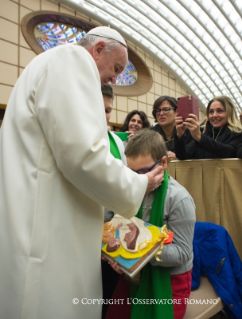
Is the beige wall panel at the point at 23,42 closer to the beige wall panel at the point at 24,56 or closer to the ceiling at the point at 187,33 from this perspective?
the beige wall panel at the point at 24,56

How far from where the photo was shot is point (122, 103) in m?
9.73

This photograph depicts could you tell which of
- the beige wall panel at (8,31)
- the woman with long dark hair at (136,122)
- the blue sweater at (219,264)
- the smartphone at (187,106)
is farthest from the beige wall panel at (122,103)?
the blue sweater at (219,264)

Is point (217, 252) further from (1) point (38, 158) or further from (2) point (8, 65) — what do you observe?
(2) point (8, 65)

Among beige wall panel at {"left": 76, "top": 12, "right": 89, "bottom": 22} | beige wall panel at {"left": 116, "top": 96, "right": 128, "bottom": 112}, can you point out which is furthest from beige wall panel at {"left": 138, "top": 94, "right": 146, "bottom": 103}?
beige wall panel at {"left": 76, "top": 12, "right": 89, "bottom": 22}

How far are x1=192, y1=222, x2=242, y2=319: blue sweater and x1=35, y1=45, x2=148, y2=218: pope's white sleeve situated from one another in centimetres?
128

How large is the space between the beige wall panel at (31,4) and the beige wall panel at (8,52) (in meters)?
1.53

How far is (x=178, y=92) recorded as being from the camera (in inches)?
550

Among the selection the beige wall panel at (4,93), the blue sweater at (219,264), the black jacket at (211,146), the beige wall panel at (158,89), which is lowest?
the blue sweater at (219,264)

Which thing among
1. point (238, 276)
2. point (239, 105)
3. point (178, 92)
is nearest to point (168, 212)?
point (238, 276)

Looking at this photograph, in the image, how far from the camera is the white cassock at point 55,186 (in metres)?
0.84

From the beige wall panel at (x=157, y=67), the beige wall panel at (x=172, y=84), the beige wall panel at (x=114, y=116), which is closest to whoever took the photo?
the beige wall panel at (x=114, y=116)

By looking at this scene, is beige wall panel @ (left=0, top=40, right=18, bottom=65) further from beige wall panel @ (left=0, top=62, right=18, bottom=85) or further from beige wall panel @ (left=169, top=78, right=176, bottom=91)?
beige wall panel @ (left=169, top=78, right=176, bottom=91)

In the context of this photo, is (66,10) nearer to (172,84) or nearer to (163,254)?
(172,84)

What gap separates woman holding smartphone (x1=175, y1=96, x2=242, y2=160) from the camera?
250 cm
